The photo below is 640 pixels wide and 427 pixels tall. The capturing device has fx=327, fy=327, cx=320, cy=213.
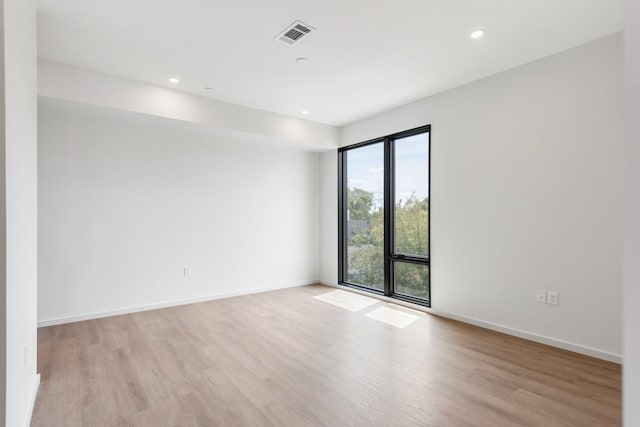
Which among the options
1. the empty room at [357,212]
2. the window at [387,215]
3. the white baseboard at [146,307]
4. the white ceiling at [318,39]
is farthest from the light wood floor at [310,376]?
the white ceiling at [318,39]

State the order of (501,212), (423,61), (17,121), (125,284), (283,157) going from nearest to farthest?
(17,121), (423,61), (501,212), (125,284), (283,157)

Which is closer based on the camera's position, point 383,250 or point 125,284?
point 125,284

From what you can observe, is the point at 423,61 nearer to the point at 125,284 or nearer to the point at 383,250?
the point at 383,250

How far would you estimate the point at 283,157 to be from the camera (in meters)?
5.71

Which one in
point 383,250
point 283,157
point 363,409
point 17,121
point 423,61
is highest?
point 423,61

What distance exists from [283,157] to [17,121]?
418cm

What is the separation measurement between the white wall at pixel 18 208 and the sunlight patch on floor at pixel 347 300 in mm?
3294

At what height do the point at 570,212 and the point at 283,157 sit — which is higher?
the point at 283,157

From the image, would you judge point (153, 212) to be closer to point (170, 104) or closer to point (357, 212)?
point (170, 104)

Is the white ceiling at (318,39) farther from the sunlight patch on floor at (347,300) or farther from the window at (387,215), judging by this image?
the sunlight patch on floor at (347,300)

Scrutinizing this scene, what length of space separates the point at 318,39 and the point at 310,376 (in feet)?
9.22

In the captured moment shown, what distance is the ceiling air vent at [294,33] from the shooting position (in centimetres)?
267

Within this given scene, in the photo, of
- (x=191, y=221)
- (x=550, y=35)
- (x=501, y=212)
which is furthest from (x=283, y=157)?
(x=550, y=35)

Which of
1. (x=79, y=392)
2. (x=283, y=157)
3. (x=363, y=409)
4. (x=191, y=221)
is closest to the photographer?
(x=363, y=409)
